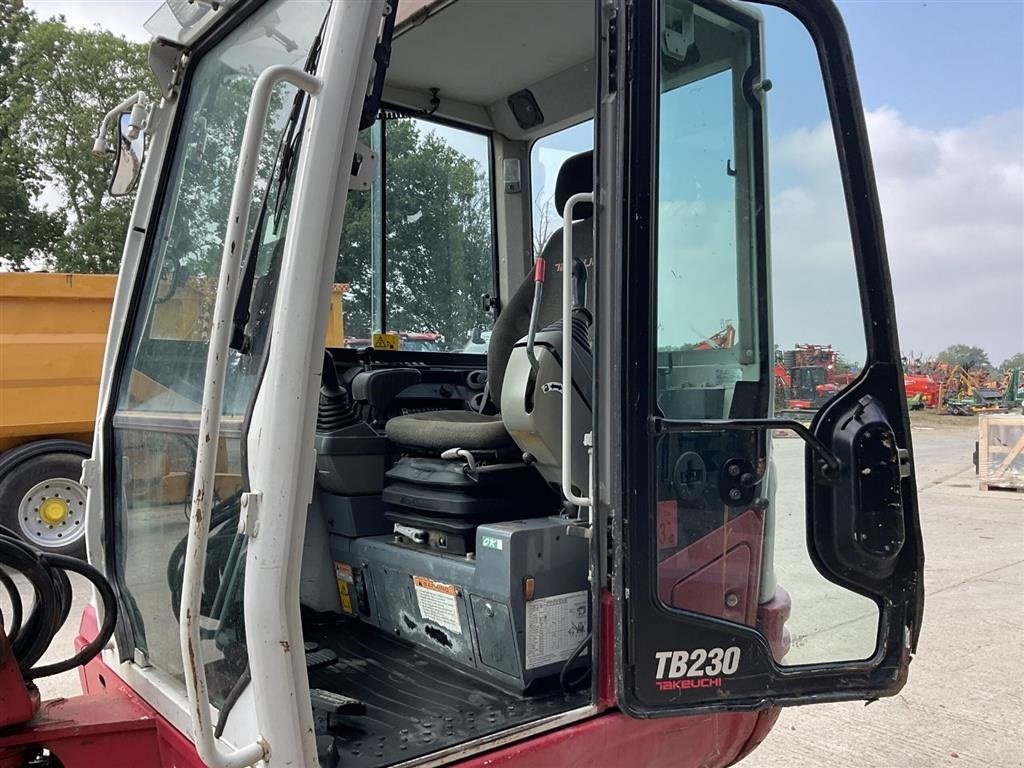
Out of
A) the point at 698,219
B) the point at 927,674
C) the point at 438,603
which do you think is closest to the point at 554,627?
the point at 438,603

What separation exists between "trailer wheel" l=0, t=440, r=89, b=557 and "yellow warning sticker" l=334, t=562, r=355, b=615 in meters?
4.59

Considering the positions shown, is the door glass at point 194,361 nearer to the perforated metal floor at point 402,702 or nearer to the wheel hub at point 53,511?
the perforated metal floor at point 402,702

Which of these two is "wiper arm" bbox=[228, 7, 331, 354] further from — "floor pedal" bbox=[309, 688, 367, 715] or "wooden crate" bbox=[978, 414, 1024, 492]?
"wooden crate" bbox=[978, 414, 1024, 492]

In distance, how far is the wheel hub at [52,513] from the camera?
Answer: 6559 mm

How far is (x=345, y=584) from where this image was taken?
2.81m

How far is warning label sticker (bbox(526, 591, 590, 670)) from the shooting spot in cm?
213

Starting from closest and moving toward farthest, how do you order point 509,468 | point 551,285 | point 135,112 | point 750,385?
point 750,385 → point 135,112 → point 509,468 → point 551,285

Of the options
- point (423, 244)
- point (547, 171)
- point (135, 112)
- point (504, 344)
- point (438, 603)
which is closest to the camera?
point (135, 112)

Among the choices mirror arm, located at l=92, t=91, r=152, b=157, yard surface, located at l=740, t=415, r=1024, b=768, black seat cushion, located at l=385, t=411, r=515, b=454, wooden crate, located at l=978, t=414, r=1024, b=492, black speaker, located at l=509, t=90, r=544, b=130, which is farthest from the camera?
wooden crate, located at l=978, t=414, r=1024, b=492

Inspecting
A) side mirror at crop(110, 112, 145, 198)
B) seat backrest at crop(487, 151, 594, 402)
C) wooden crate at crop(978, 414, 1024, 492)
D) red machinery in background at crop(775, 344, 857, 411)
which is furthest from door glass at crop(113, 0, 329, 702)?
wooden crate at crop(978, 414, 1024, 492)

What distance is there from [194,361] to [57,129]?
65.2 feet

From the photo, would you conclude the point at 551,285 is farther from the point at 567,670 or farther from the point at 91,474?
the point at 91,474

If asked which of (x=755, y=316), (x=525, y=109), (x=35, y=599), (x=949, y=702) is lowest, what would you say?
(x=949, y=702)

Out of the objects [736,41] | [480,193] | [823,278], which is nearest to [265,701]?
[823,278]
